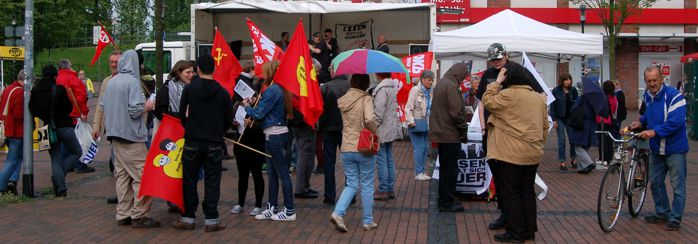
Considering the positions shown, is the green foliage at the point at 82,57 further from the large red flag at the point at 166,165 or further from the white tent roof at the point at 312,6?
the large red flag at the point at 166,165

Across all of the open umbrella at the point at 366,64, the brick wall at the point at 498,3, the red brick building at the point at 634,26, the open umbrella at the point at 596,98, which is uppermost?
the brick wall at the point at 498,3

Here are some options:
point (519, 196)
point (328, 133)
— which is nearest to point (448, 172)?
point (328, 133)

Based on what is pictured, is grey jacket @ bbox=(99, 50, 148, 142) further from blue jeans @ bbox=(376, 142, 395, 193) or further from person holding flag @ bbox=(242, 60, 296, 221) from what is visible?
blue jeans @ bbox=(376, 142, 395, 193)

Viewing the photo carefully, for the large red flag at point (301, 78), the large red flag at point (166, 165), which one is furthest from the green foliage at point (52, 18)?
the large red flag at point (166, 165)

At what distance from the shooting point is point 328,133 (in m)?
9.54

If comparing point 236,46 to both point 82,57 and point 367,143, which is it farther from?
point 82,57

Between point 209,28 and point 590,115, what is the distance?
27.3 feet

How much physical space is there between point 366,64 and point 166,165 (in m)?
2.33

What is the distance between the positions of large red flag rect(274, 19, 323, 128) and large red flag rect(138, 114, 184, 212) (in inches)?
46.7

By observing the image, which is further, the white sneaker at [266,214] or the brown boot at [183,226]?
the white sneaker at [266,214]

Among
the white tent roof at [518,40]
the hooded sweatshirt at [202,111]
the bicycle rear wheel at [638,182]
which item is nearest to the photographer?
the hooded sweatshirt at [202,111]

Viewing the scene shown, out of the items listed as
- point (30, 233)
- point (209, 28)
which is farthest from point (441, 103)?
point (209, 28)

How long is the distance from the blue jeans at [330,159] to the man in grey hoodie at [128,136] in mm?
2165

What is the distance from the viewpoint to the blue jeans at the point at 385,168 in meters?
9.76
